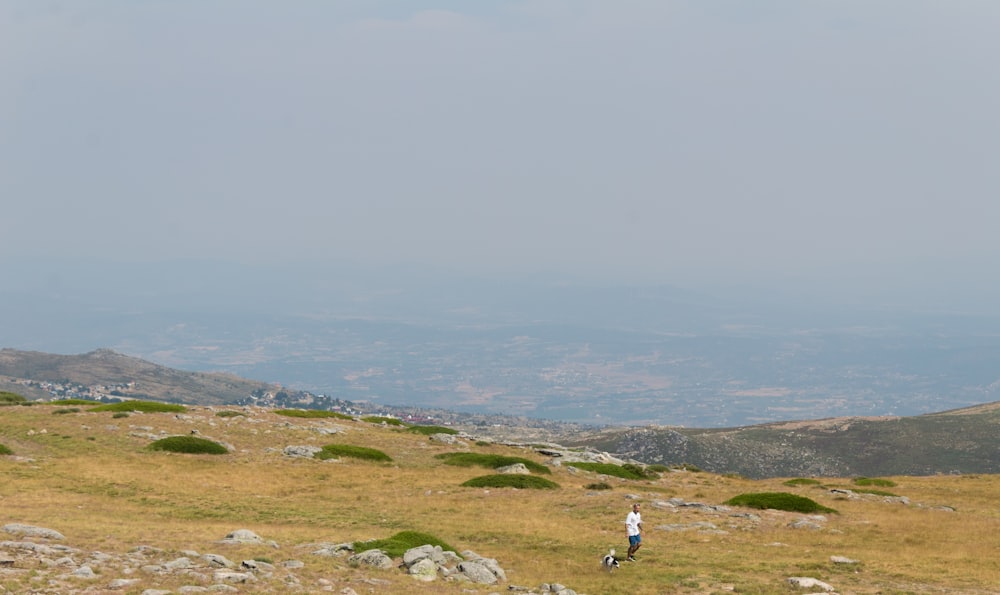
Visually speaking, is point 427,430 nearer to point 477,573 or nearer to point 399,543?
point 399,543

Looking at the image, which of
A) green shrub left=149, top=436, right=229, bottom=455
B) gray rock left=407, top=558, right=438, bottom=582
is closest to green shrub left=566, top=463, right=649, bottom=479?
green shrub left=149, top=436, right=229, bottom=455

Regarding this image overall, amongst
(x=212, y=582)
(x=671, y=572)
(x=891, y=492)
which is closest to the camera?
(x=212, y=582)

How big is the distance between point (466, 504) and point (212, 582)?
21602mm

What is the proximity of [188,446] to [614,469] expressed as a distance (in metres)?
31.0

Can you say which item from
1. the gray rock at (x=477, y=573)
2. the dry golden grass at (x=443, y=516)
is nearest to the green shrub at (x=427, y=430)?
the dry golden grass at (x=443, y=516)

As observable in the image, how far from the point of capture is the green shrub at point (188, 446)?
5150 centimetres

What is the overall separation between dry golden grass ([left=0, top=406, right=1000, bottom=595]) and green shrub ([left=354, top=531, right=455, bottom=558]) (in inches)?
64.9

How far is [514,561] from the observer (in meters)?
30.5

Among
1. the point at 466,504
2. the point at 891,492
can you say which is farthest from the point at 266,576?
the point at 891,492

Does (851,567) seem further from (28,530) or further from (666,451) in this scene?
(666,451)

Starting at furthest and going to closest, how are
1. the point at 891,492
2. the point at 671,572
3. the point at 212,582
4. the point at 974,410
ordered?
1. the point at 974,410
2. the point at 891,492
3. the point at 671,572
4. the point at 212,582

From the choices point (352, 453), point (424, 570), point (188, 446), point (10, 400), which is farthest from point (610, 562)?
point (10, 400)

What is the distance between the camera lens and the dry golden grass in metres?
27.7

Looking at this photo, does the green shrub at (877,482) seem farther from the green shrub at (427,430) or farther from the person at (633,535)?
the person at (633,535)
